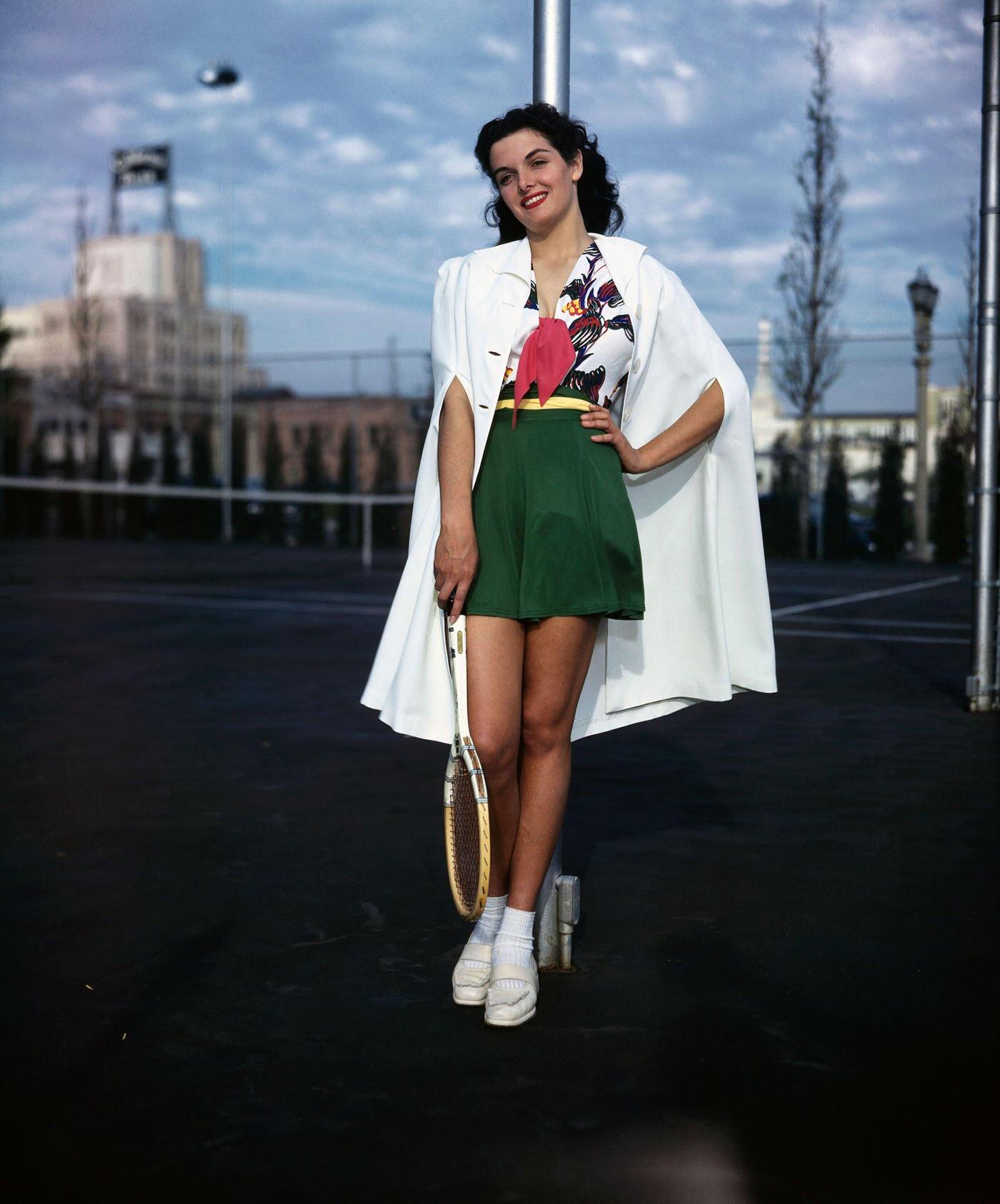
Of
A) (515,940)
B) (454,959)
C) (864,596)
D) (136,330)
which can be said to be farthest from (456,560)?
(136,330)

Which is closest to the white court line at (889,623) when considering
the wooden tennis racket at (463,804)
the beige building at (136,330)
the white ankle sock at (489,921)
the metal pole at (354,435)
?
the white ankle sock at (489,921)

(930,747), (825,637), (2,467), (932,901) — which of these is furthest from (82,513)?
(932,901)

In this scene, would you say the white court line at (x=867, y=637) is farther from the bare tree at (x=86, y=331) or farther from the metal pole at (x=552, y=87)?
the bare tree at (x=86, y=331)

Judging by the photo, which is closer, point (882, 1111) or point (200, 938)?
point (882, 1111)

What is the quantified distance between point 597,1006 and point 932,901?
3.61ft

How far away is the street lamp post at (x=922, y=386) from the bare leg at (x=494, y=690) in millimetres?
19579

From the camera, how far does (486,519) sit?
2.65 metres

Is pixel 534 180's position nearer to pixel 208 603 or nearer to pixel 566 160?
pixel 566 160

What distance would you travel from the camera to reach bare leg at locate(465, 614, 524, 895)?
2.64 metres

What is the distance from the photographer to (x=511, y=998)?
257 cm

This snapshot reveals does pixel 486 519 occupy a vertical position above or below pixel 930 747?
above

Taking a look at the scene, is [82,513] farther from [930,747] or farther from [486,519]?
[486,519]

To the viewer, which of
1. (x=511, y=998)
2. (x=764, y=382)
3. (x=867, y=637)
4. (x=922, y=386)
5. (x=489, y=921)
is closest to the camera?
(x=511, y=998)

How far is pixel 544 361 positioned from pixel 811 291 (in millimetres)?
21308
